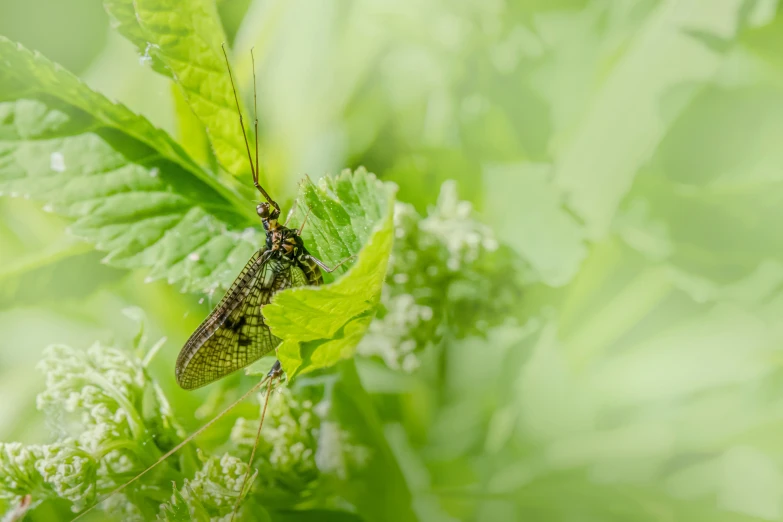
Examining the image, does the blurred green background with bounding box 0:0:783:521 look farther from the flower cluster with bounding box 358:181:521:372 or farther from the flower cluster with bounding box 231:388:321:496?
the flower cluster with bounding box 231:388:321:496

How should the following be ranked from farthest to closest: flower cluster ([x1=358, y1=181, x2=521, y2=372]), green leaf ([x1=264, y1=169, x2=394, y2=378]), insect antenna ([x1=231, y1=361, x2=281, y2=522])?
flower cluster ([x1=358, y1=181, x2=521, y2=372])
insect antenna ([x1=231, y1=361, x2=281, y2=522])
green leaf ([x1=264, y1=169, x2=394, y2=378])

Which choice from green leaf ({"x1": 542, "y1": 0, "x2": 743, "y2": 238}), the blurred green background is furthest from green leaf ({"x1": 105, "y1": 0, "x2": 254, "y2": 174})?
green leaf ({"x1": 542, "y1": 0, "x2": 743, "y2": 238})

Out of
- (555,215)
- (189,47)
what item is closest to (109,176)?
(189,47)

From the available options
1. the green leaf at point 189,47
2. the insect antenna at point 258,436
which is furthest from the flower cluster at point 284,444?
the green leaf at point 189,47

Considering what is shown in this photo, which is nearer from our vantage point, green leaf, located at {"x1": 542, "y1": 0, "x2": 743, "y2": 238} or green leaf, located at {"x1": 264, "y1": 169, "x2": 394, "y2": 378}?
green leaf, located at {"x1": 264, "y1": 169, "x2": 394, "y2": 378}

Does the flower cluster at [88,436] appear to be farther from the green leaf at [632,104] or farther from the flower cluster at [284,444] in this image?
the green leaf at [632,104]

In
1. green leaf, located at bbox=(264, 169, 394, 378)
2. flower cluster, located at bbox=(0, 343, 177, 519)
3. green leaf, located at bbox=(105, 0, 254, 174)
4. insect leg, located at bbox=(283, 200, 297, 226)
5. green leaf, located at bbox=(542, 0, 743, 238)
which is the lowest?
flower cluster, located at bbox=(0, 343, 177, 519)

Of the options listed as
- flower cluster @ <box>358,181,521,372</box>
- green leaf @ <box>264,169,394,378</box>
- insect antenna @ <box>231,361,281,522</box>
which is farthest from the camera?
flower cluster @ <box>358,181,521,372</box>
